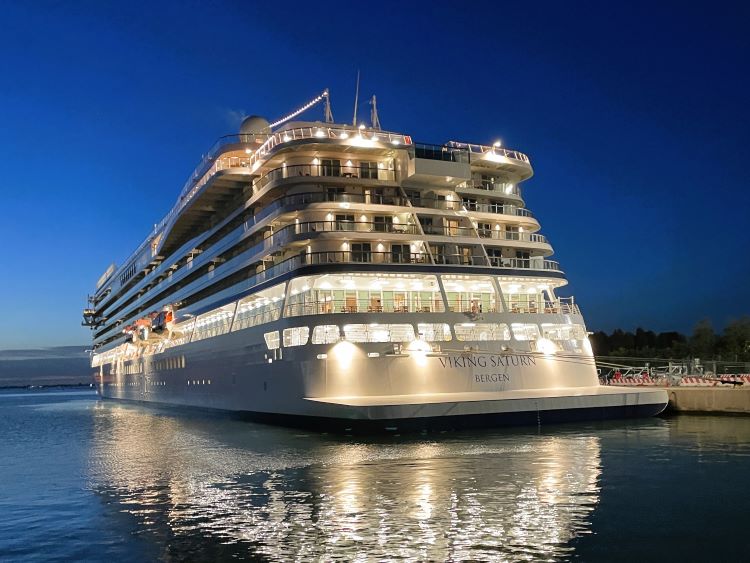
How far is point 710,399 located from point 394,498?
27.2m

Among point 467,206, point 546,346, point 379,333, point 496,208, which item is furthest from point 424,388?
→ point 496,208

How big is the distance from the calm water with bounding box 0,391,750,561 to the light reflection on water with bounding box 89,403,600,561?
0.20ft

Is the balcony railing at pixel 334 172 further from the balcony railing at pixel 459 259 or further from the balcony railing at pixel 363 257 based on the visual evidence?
the balcony railing at pixel 459 259

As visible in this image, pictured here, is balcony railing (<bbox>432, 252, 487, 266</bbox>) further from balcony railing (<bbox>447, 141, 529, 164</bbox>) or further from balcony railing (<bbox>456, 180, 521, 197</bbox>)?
balcony railing (<bbox>447, 141, 529, 164</bbox>)

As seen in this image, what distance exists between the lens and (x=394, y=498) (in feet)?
58.0

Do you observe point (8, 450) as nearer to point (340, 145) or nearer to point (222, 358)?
point (222, 358)

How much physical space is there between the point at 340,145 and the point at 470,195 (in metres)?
7.65

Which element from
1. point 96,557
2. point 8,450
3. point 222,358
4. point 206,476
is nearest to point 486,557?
point 96,557

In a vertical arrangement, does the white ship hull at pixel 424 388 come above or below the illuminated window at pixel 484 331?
below

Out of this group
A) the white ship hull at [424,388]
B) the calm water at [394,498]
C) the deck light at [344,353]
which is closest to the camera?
the calm water at [394,498]

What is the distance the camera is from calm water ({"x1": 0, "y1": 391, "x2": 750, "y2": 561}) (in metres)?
13.6

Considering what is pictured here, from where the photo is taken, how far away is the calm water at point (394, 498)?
13625mm

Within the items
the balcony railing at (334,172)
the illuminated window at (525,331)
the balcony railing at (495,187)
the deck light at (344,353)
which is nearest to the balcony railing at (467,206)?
the balcony railing at (495,187)

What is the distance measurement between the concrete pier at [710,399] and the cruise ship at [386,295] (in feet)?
17.2
